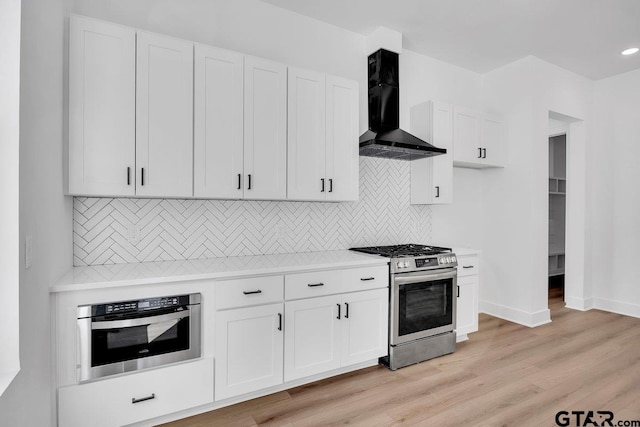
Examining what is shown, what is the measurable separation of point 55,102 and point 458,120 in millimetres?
3616

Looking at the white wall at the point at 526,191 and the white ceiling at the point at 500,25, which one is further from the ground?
the white ceiling at the point at 500,25

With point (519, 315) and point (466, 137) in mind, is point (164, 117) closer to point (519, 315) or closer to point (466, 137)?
point (466, 137)

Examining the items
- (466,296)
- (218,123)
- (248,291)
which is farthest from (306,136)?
(466,296)

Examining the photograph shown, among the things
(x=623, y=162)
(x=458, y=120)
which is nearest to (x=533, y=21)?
(x=458, y=120)

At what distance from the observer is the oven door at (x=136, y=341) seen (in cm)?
189

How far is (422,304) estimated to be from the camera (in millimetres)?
3068

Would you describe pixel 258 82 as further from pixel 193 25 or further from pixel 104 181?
pixel 104 181

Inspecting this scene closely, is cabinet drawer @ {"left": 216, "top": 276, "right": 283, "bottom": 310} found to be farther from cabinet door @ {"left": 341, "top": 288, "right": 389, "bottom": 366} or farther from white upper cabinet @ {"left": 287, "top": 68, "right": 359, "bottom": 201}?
white upper cabinet @ {"left": 287, "top": 68, "right": 359, "bottom": 201}

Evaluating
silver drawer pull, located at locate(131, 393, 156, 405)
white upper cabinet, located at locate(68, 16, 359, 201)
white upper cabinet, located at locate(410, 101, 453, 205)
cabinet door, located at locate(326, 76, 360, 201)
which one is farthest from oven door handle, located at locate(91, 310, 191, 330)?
white upper cabinet, located at locate(410, 101, 453, 205)

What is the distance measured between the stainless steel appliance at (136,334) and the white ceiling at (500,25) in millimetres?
2632

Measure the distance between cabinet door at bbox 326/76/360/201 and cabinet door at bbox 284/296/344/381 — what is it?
93 cm

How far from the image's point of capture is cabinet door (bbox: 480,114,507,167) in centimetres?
411

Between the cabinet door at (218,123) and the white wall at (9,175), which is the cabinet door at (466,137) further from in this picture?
the white wall at (9,175)

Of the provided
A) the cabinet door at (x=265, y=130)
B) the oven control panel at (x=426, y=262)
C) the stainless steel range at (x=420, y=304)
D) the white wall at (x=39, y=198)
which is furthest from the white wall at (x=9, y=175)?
the oven control panel at (x=426, y=262)
